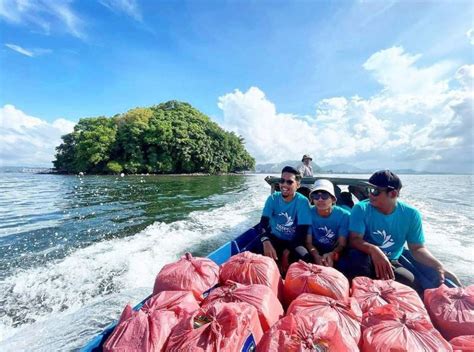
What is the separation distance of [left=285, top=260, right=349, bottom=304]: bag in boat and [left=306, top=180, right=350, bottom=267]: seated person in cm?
102

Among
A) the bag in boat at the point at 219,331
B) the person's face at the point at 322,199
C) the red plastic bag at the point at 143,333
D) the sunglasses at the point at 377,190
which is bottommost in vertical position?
the red plastic bag at the point at 143,333

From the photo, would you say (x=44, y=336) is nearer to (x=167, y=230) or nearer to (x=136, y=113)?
(x=167, y=230)

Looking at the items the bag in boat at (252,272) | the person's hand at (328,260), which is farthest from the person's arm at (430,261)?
the bag in boat at (252,272)

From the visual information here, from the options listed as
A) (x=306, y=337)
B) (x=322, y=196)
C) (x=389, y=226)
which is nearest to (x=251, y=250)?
(x=322, y=196)

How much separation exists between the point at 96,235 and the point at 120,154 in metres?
43.5

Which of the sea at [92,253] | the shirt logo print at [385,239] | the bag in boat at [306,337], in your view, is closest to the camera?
Answer: the bag in boat at [306,337]

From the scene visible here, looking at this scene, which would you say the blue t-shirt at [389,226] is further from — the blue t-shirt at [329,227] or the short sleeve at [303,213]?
the short sleeve at [303,213]

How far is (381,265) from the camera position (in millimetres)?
2859

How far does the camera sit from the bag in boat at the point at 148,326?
1.52 meters

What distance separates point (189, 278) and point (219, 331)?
3.12ft

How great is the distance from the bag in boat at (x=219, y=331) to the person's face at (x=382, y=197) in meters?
2.03

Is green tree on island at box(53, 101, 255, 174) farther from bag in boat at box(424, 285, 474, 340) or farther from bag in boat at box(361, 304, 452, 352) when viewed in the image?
bag in boat at box(361, 304, 452, 352)

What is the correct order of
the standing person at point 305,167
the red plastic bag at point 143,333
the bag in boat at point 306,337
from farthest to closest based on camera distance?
the standing person at point 305,167 → the red plastic bag at point 143,333 → the bag in boat at point 306,337

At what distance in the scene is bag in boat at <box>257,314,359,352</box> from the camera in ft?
4.45
